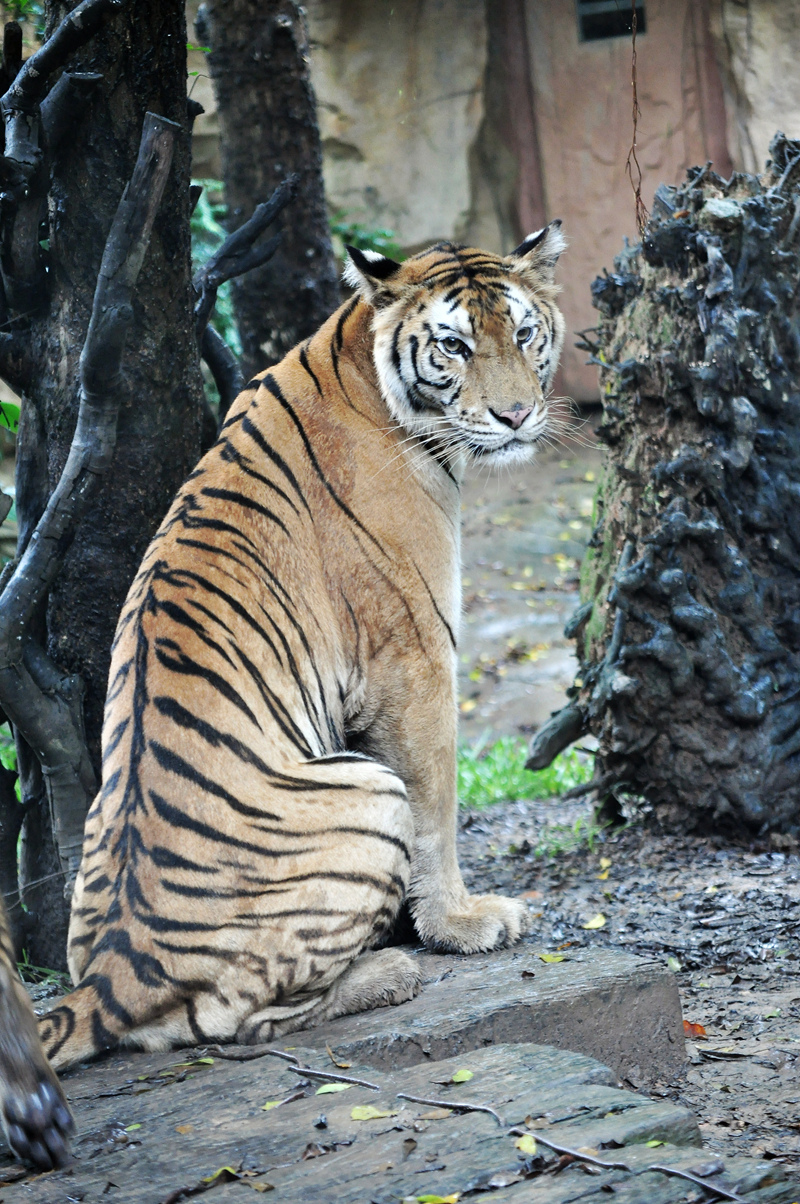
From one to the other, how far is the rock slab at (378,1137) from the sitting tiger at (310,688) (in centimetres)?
29

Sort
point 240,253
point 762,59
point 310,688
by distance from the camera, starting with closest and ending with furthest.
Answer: point 310,688 → point 240,253 → point 762,59

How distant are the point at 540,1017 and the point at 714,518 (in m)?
2.31

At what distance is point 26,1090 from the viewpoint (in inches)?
84.7

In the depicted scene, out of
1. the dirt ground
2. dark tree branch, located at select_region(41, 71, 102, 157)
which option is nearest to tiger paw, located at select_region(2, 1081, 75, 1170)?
the dirt ground

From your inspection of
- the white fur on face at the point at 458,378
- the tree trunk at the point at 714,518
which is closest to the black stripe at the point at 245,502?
the white fur on face at the point at 458,378

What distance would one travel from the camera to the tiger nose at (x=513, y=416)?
3631 millimetres

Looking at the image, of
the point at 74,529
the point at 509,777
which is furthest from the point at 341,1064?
the point at 509,777

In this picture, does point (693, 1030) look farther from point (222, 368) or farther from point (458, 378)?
point (222, 368)

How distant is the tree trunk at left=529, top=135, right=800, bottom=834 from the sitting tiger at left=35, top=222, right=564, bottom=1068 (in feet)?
3.09

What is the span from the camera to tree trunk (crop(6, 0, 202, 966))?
3861mm

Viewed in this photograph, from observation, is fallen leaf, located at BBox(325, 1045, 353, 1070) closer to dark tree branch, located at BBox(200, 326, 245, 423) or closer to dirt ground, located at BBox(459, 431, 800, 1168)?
dirt ground, located at BBox(459, 431, 800, 1168)

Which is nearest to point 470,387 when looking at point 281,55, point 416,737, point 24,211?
point 416,737

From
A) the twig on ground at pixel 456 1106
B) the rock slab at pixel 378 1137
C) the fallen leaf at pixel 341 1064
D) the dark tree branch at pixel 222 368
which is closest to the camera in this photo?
the rock slab at pixel 378 1137

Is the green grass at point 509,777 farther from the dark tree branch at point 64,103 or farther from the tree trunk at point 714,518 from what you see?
the dark tree branch at point 64,103
